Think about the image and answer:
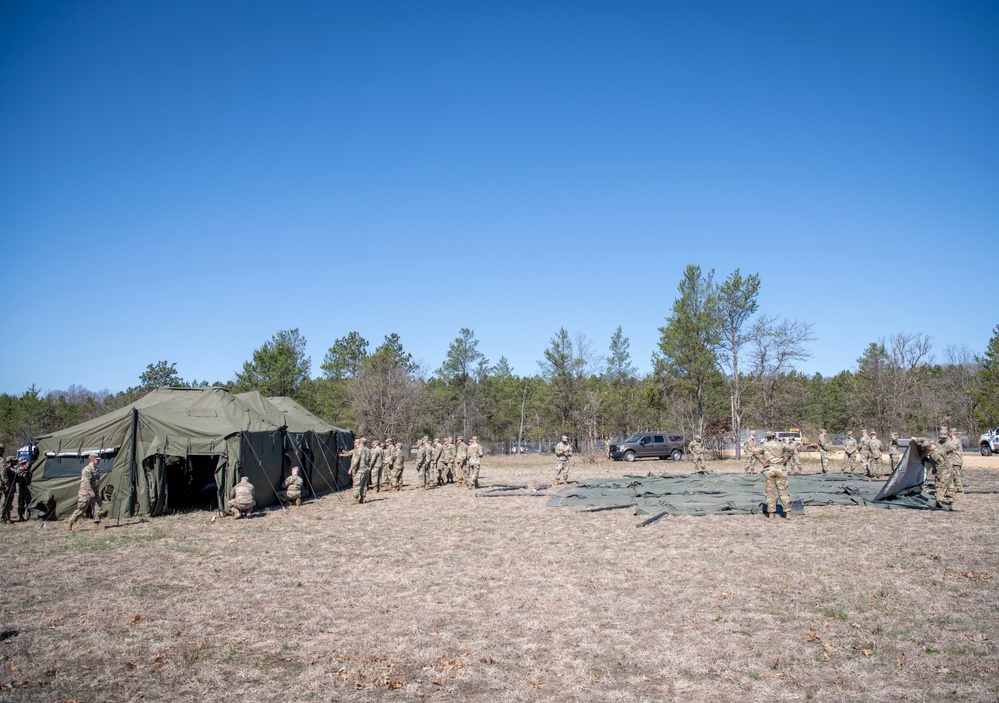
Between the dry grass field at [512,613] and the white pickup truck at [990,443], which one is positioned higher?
the white pickup truck at [990,443]

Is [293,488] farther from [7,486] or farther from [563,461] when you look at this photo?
[563,461]

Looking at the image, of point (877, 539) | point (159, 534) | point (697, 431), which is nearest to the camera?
point (877, 539)

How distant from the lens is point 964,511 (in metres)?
13.9

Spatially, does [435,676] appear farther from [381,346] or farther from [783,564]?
[381,346]

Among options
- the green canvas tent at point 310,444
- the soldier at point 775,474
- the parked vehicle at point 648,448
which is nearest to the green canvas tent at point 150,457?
the green canvas tent at point 310,444

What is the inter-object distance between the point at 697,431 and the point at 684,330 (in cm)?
651

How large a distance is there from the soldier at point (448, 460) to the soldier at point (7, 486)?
12880mm

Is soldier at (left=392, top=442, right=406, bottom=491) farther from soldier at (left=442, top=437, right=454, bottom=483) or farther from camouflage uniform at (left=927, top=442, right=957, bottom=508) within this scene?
camouflage uniform at (left=927, top=442, right=957, bottom=508)

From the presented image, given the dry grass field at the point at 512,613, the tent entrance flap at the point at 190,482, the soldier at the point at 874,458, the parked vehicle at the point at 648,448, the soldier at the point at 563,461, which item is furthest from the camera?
the parked vehicle at the point at 648,448

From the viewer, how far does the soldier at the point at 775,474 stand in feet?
44.3

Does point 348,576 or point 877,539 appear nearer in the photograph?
point 348,576

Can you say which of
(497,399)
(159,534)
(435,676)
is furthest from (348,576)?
(497,399)

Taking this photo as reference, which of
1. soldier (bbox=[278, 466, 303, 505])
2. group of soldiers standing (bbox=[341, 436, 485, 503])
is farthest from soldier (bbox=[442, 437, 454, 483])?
soldier (bbox=[278, 466, 303, 505])

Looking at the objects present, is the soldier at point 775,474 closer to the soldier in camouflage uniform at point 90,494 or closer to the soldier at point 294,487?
the soldier at point 294,487
